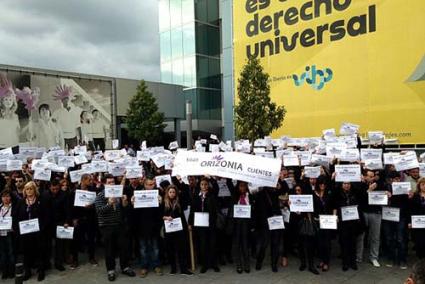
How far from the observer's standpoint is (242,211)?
7922 mm

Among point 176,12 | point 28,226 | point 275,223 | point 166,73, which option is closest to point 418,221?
point 275,223

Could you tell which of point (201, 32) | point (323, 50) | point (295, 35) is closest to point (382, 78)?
point (323, 50)

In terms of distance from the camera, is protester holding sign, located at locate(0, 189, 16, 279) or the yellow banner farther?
the yellow banner

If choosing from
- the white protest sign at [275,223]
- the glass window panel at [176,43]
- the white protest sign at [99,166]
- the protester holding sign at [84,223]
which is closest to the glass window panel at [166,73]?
the glass window panel at [176,43]

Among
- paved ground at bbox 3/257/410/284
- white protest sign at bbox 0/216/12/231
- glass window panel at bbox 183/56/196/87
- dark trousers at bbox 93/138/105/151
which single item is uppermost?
glass window panel at bbox 183/56/196/87

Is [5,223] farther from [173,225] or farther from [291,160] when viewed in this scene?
[291,160]

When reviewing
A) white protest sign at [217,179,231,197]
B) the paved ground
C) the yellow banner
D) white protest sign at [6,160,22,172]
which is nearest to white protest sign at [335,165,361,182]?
the paved ground

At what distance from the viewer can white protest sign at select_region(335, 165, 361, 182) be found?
7.83 meters

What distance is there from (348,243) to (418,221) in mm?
1299

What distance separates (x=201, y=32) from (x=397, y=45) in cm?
2109

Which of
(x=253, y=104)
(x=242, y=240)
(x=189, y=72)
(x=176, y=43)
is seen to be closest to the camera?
(x=242, y=240)

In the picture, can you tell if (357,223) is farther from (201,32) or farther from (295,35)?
(201,32)

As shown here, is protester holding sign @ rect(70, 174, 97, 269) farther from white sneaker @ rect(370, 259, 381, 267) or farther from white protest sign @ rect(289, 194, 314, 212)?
white sneaker @ rect(370, 259, 381, 267)

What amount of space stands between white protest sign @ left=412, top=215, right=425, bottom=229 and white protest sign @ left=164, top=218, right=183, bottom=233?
14.0 feet
